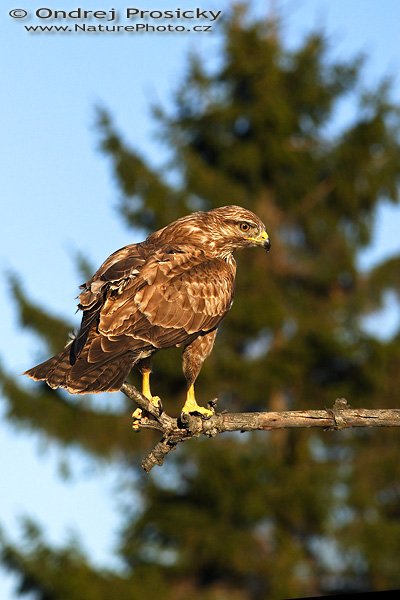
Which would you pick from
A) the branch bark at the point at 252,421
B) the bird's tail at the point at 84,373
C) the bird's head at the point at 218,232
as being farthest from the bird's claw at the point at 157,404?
the bird's head at the point at 218,232

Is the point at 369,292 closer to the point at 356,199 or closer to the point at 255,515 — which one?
the point at 356,199

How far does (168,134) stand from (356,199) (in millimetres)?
6261

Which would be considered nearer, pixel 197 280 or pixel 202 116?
pixel 197 280

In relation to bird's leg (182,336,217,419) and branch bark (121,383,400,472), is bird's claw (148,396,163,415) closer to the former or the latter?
branch bark (121,383,400,472)

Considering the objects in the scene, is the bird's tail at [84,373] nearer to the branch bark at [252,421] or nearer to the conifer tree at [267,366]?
the branch bark at [252,421]

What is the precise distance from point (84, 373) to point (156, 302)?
3.13 ft


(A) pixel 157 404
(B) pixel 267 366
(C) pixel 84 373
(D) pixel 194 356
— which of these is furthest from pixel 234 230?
(B) pixel 267 366

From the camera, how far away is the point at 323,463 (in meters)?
31.6

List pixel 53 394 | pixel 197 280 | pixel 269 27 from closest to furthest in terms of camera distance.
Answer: pixel 197 280
pixel 53 394
pixel 269 27

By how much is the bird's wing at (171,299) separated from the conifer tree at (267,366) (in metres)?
20.9

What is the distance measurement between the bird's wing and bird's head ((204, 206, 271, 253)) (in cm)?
20

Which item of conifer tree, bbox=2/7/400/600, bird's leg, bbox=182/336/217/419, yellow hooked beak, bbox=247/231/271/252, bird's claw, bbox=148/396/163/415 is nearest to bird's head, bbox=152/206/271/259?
yellow hooked beak, bbox=247/231/271/252

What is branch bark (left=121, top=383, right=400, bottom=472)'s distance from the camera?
24.1ft

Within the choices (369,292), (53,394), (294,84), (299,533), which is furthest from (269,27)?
(299,533)
